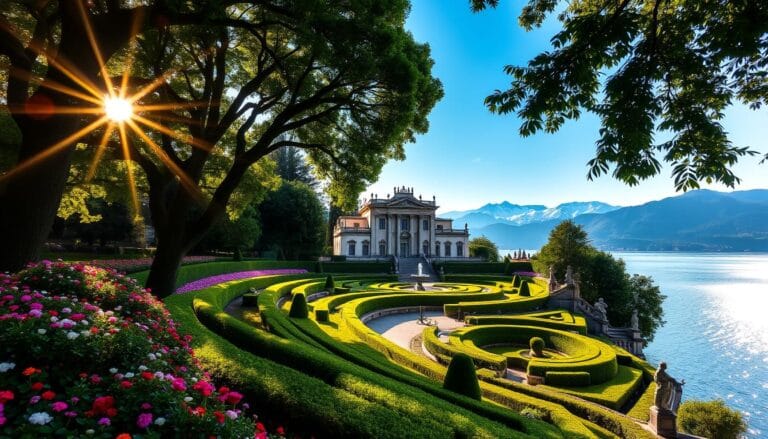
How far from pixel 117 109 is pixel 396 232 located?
5334 centimetres

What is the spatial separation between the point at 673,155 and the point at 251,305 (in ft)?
59.6

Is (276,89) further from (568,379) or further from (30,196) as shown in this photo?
(568,379)

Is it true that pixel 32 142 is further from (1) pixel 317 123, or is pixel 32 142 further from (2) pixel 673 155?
(2) pixel 673 155

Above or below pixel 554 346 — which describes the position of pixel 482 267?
above

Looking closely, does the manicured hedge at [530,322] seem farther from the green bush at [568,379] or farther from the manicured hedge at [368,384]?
the manicured hedge at [368,384]

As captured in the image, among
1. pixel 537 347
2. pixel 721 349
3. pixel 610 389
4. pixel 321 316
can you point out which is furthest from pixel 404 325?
pixel 721 349

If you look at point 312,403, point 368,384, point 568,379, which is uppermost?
point 312,403

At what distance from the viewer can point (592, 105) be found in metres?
5.59

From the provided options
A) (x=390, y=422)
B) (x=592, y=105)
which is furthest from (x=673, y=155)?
(x=390, y=422)

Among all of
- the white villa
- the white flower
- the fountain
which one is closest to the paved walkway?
the fountain

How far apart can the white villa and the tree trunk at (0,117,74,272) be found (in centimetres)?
5222

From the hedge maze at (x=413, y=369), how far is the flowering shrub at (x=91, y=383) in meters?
1.45

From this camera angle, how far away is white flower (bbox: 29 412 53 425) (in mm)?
2498

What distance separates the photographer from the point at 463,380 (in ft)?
28.6
